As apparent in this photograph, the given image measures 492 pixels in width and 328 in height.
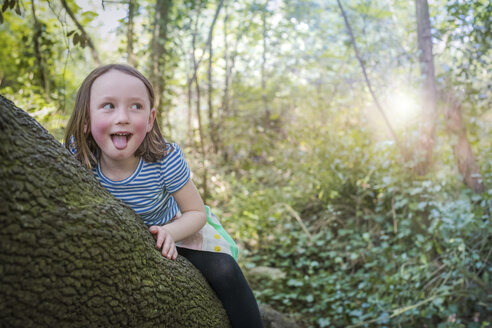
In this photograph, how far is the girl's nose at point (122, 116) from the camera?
1.41 metres

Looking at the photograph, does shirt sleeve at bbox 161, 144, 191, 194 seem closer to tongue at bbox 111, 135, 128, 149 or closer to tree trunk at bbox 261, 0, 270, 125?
tongue at bbox 111, 135, 128, 149

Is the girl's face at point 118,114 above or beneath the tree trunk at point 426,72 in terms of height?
beneath

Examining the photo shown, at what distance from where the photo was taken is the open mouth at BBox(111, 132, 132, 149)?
144cm

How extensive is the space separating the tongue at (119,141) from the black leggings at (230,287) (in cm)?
48

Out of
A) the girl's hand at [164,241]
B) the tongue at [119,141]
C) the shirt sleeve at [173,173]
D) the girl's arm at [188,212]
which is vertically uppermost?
the tongue at [119,141]

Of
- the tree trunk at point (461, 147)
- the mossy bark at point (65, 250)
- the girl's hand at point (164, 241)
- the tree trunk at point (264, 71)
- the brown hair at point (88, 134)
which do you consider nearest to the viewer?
the mossy bark at point (65, 250)

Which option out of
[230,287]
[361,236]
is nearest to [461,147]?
[361,236]

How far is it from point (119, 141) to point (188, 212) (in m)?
0.35

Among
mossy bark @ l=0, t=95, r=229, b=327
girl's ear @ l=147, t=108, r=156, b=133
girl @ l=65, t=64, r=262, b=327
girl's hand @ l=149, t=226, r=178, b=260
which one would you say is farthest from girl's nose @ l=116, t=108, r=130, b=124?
girl's hand @ l=149, t=226, r=178, b=260

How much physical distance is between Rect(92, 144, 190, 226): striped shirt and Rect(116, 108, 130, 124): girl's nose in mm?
195

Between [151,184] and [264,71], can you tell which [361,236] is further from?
[264,71]

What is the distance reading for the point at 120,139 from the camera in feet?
4.75

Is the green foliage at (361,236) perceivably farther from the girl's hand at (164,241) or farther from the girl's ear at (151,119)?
the girl's ear at (151,119)

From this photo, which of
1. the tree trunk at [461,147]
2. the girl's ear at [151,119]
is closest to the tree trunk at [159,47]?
the tree trunk at [461,147]
